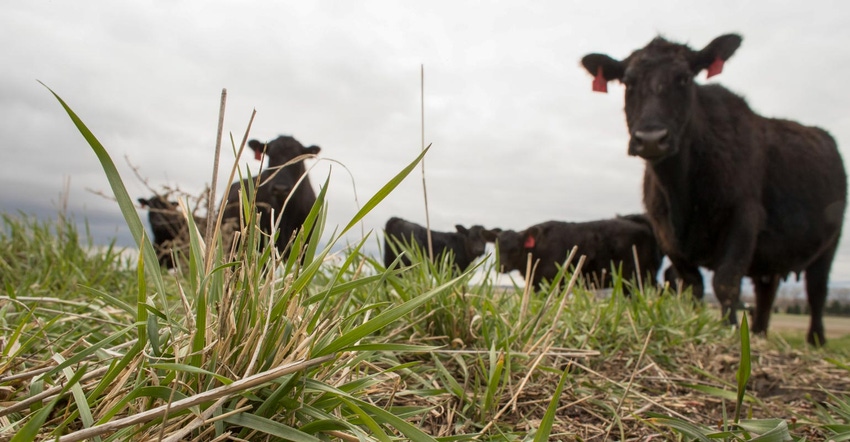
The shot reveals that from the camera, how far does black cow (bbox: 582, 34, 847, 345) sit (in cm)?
562

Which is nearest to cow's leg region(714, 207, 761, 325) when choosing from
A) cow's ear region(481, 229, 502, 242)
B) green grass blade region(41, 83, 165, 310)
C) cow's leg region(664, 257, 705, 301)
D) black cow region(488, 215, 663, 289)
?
cow's leg region(664, 257, 705, 301)

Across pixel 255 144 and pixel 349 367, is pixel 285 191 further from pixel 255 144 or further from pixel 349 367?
pixel 349 367

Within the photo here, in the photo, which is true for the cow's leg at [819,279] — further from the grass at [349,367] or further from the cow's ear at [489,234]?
the cow's ear at [489,234]

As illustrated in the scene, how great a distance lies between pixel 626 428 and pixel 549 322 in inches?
32.7

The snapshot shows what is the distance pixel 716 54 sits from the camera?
618 cm

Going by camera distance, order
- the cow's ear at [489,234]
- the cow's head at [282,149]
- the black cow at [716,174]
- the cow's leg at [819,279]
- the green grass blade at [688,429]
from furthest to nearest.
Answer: the cow's ear at [489,234], the cow's head at [282,149], the cow's leg at [819,279], the black cow at [716,174], the green grass blade at [688,429]

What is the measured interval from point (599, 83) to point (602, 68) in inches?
6.7

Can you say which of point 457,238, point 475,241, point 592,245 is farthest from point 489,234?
point 592,245

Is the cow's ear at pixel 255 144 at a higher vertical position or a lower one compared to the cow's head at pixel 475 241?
higher

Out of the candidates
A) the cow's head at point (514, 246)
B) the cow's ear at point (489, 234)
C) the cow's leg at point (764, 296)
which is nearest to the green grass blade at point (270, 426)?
the cow's leg at point (764, 296)

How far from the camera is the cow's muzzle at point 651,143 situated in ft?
17.3

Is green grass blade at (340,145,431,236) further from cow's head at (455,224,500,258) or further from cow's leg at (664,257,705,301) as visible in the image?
cow's head at (455,224,500,258)

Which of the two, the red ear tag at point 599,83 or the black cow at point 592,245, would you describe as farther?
the black cow at point 592,245

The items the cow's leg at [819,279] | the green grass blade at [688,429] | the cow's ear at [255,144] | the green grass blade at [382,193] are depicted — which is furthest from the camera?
the cow's ear at [255,144]
